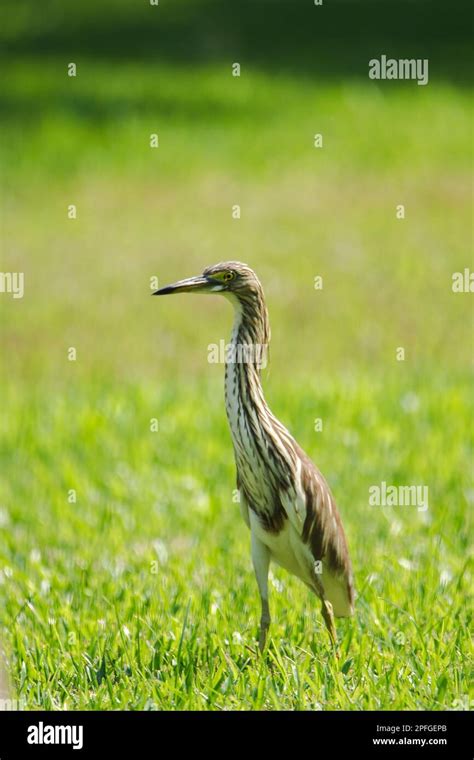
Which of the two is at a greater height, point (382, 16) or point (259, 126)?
point (382, 16)

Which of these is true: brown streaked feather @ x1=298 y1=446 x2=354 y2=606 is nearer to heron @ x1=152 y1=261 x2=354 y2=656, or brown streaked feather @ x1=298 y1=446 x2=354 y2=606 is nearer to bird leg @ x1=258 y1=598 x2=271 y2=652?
heron @ x1=152 y1=261 x2=354 y2=656

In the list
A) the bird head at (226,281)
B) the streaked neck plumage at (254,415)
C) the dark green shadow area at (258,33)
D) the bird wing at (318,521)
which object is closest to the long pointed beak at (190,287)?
the bird head at (226,281)

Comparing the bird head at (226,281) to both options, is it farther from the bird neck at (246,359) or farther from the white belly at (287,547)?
the white belly at (287,547)

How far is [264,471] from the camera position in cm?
497

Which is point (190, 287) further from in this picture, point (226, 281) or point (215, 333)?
point (215, 333)

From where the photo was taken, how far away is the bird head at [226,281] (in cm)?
475

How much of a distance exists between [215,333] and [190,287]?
923 centimetres

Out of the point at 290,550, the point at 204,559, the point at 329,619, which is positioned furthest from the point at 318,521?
the point at 204,559

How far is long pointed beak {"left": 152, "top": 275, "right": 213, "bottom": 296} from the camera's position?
4641mm

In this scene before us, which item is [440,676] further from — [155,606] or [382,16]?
[382,16]

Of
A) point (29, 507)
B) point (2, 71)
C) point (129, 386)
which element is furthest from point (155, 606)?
point (2, 71)

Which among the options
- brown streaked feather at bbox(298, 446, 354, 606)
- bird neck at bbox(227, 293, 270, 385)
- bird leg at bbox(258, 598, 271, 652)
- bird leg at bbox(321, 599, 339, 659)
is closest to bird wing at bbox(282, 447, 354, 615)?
brown streaked feather at bbox(298, 446, 354, 606)

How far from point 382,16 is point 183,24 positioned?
4.02 m
